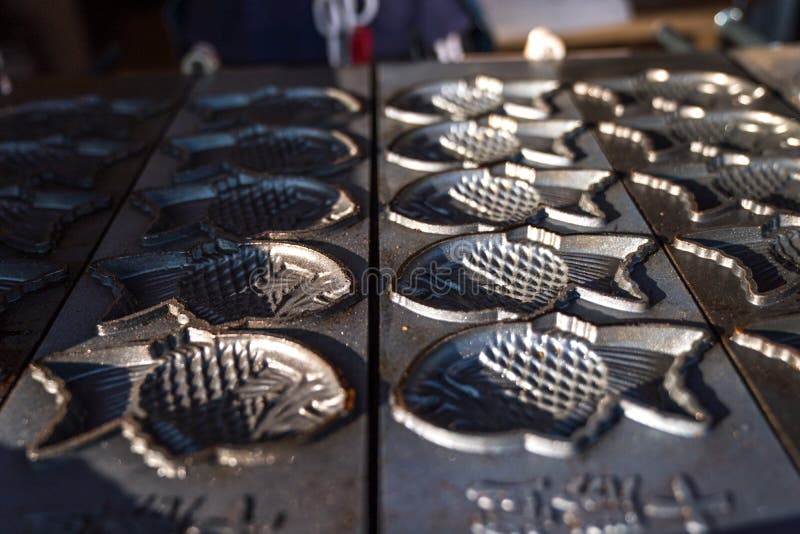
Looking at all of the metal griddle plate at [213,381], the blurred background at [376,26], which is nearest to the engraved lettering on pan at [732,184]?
the metal griddle plate at [213,381]

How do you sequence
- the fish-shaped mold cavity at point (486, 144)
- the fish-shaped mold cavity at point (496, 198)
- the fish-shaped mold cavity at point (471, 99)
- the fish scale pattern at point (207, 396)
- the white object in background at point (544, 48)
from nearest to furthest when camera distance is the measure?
the fish scale pattern at point (207, 396)
the fish-shaped mold cavity at point (496, 198)
the fish-shaped mold cavity at point (486, 144)
the fish-shaped mold cavity at point (471, 99)
the white object in background at point (544, 48)

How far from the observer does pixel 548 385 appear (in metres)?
0.74

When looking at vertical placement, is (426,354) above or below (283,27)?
below

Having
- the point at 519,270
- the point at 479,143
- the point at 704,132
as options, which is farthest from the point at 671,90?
the point at 519,270

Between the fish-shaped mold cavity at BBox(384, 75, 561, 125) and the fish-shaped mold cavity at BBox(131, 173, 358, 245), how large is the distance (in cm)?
28

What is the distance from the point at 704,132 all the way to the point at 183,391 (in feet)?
2.87

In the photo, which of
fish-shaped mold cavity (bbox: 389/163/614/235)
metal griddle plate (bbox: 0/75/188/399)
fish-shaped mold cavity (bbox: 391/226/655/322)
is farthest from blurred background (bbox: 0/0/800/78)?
fish-shaped mold cavity (bbox: 391/226/655/322)

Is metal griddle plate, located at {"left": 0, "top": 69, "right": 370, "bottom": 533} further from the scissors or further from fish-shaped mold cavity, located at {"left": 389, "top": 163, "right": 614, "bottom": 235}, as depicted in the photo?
the scissors

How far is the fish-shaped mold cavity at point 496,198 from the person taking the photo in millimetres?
973

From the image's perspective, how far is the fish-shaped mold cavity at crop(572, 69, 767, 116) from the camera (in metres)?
1.29

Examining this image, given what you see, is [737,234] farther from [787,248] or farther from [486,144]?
[486,144]

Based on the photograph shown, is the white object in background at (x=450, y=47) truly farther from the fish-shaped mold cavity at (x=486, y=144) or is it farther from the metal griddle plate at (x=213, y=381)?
the metal griddle plate at (x=213, y=381)

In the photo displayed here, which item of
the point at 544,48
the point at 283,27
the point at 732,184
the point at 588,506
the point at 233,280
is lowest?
the point at 588,506

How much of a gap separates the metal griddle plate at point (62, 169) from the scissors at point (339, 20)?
2.23 ft
